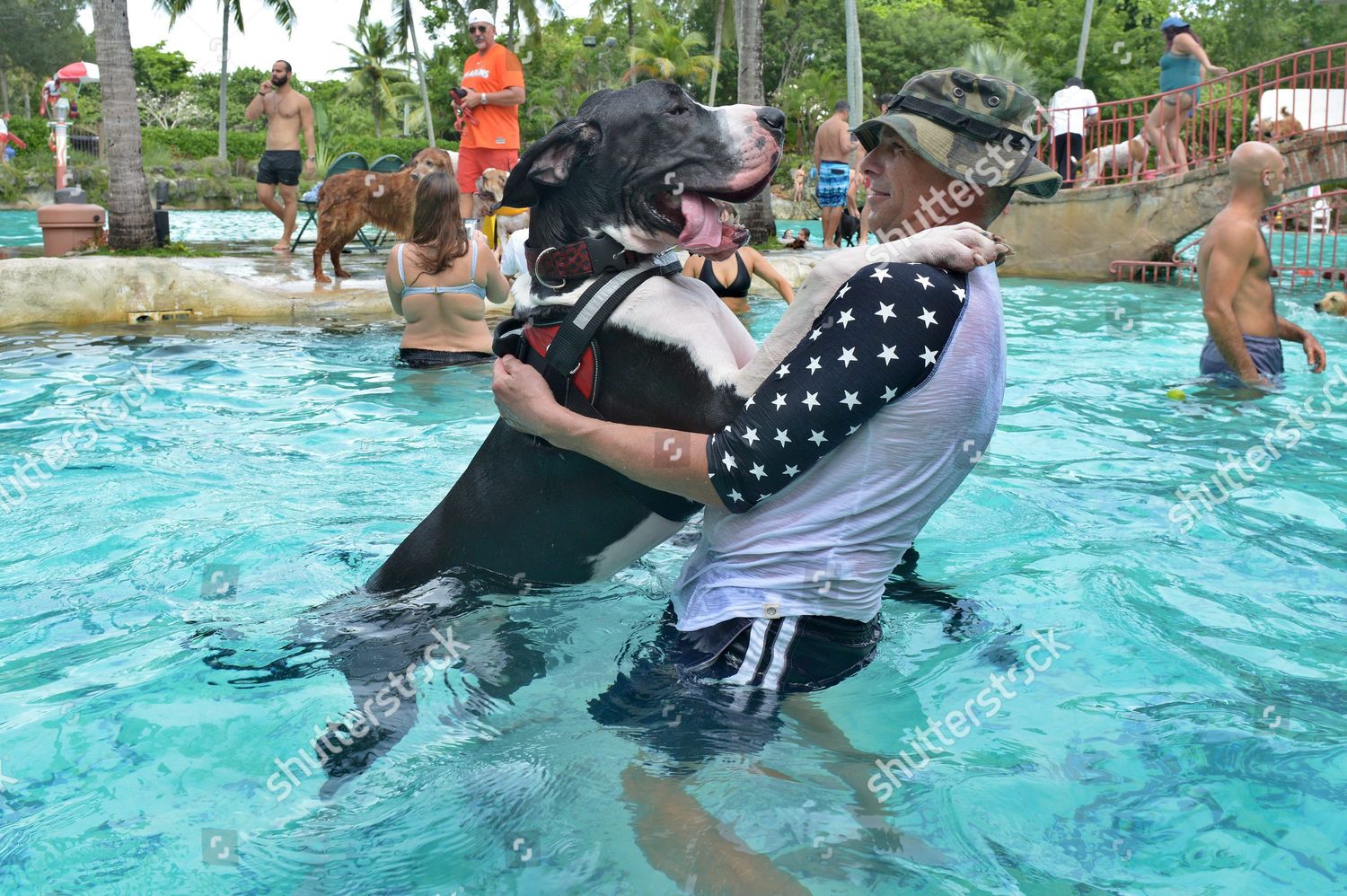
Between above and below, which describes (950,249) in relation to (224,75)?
below

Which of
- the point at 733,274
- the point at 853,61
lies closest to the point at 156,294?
the point at 733,274

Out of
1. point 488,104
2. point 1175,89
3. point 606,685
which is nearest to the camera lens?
point 606,685

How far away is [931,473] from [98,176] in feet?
101

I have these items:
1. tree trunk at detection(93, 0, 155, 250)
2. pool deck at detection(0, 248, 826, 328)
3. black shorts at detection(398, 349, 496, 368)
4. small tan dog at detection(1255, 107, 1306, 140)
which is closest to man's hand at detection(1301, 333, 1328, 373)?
black shorts at detection(398, 349, 496, 368)

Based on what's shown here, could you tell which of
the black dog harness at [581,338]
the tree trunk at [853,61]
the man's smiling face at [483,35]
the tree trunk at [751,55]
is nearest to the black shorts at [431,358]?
the man's smiling face at [483,35]

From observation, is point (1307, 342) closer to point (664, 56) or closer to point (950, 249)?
point (950, 249)

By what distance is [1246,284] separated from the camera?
23.5 ft

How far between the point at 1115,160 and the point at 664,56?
29384 mm

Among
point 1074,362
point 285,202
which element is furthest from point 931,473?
point 285,202

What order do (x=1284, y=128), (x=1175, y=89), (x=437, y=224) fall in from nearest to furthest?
(x=437, y=224) → (x=1284, y=128) → (x=1175, y=89)

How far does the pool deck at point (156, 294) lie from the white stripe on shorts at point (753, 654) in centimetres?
872

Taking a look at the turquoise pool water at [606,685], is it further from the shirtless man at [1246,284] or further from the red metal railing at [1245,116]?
the red metal railing at [1245,116]

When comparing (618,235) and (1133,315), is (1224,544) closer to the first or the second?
(618,235)

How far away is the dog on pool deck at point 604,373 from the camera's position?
97.3 inches
